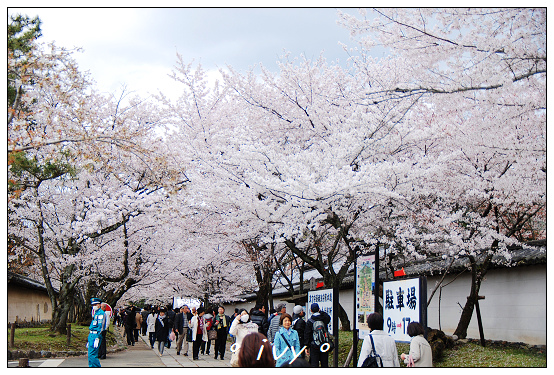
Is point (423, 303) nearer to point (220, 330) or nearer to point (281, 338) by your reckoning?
point (281, 338)

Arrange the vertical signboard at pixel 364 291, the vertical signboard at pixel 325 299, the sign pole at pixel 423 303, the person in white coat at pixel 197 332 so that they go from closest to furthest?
the sign pole at pixel 423 303 < the vertical signboard at pixel 364 291 < the vertical signboard at pixel 325 299 < the person in white coat at pixel 197 332

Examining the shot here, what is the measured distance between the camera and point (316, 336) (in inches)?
380

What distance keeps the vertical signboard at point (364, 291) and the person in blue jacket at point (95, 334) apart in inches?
215

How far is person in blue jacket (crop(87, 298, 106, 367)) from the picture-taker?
10.8m

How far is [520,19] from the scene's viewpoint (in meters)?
8.92

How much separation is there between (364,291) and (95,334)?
576 centimetres

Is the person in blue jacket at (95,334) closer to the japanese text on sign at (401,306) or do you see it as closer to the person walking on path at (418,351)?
the japanese text on sign at (401,306)

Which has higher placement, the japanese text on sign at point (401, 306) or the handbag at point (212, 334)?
the japanese text on sign at point (401, 306)

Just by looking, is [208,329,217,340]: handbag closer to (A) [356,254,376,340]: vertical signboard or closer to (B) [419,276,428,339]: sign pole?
(A) [356,254,376,340]: vertical signboard

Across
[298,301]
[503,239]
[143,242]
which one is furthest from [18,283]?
[503,239]

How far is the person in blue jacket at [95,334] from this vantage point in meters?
10.8

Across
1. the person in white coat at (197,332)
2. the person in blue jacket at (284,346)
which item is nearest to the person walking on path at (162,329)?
the person in white coat at (197,332)

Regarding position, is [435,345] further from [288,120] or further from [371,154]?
[288,120]

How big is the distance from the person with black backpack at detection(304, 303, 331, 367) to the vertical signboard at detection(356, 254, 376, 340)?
87 cm
